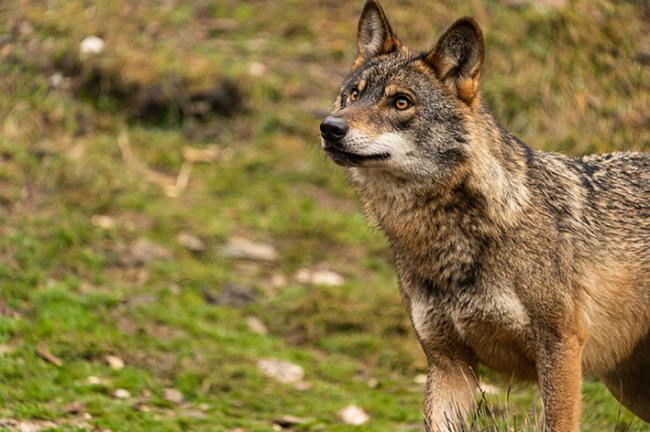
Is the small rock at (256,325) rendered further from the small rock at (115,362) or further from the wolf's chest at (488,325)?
the wolf's chest at (488,325)

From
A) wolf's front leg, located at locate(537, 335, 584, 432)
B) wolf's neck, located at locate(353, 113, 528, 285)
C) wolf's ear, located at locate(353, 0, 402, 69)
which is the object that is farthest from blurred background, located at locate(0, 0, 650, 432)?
wolf's ear, located at locate(353, 0, 402, 69)

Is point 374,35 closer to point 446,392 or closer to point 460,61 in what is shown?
point 460,61

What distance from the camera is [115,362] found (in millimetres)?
7363

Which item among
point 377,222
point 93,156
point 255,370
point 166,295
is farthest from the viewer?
point 93,156

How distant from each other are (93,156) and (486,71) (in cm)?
465

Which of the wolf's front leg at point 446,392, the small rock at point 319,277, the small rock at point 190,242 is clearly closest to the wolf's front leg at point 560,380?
the wolf's front leg at point 446,392

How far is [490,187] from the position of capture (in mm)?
5293

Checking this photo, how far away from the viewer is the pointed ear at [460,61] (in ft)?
17.5

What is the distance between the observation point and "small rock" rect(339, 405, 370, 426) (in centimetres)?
690

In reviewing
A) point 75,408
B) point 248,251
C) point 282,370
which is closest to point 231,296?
point 248,251

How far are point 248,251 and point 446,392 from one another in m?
4.42

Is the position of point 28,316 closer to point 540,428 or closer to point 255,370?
point 255,370

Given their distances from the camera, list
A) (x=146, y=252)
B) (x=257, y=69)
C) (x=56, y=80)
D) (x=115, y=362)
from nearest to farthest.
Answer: (x=115, y=362) < (x=146, y=252) < (x=56, y=80) < (x=257, y=69)

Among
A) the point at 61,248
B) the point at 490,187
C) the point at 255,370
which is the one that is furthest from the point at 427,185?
the point at 61,248
